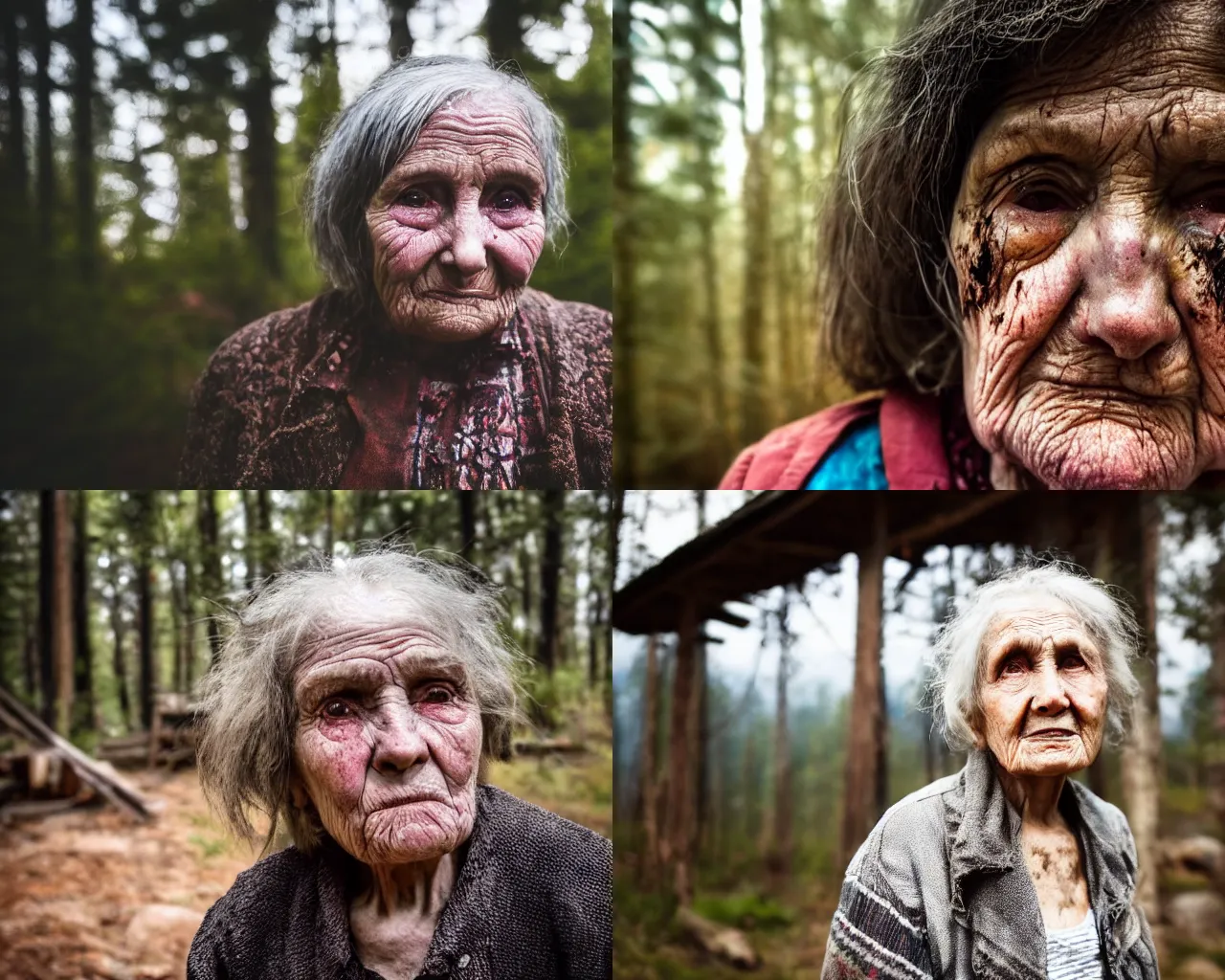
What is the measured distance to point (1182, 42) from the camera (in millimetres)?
2031

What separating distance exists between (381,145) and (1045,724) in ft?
6.03

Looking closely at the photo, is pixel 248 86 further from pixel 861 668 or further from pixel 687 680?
pixel 861 668

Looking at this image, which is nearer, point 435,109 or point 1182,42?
point 1182,42

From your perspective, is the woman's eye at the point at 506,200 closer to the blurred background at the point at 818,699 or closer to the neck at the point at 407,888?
the blurred background at the point at 818,699

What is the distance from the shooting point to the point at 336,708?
2186mm

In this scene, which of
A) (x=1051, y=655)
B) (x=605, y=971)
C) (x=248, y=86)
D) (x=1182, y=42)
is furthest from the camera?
(x=248, y=86)

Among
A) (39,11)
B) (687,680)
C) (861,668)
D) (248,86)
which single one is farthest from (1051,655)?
(39,11)

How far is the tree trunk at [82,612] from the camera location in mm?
2525

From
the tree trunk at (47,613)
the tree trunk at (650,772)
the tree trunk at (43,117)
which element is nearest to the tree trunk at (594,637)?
the tree trunk at (650,772)

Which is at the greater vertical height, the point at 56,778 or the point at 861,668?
the point at 861,668

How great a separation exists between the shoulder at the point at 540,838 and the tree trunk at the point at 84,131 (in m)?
1.58

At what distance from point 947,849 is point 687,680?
26.2 inches

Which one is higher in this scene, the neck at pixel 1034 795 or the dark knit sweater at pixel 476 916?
the neck at pixel 1034 795

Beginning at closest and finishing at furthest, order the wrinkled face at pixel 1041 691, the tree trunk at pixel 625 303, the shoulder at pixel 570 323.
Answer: the wrinkled face at pixel 1041 691 → the shoulder at pixel 570 323 → the tree trunk at pixel 625 303
